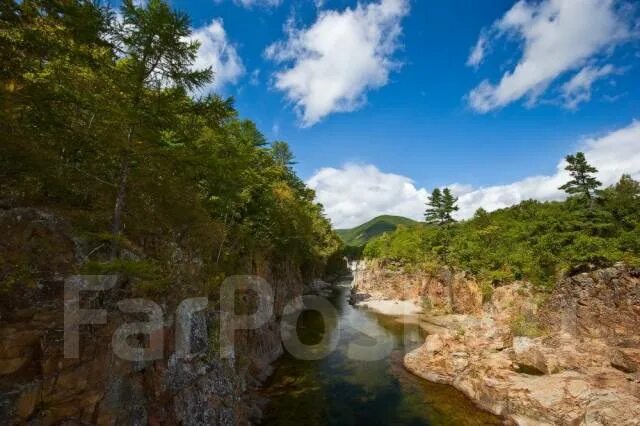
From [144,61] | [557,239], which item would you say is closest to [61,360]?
[144,61]

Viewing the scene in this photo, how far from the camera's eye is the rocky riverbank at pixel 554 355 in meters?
15.4

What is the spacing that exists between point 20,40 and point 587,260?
113 feet

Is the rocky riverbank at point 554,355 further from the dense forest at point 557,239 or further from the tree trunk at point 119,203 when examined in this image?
the tree trunk at point 119,203

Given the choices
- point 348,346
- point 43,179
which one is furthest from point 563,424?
point 43,179

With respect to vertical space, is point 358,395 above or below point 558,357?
below

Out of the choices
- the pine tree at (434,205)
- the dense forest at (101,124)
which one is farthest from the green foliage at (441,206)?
the dense forest at (101,124)

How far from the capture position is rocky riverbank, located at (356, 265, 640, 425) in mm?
15393

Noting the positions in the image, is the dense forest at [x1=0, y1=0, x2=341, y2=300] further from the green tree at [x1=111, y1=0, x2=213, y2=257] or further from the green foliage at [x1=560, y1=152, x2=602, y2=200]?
the green foliage at [x1=560, y1=152, x2=602, y2=200]

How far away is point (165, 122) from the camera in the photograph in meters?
10.8

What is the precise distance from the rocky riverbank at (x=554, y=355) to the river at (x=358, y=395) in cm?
149

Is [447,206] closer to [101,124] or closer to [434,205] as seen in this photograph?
[434,205]

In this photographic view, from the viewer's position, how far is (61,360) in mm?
7984
